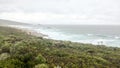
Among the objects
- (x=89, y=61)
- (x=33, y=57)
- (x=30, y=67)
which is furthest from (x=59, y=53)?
(x=30, y=67)

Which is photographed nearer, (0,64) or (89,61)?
(0,64)

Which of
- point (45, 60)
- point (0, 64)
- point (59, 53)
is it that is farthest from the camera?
point (59, 53)

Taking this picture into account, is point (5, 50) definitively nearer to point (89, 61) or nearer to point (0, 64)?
point (0, 64)

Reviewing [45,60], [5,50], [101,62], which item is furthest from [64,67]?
[5,50]

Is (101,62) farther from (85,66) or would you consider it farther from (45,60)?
(45,60)

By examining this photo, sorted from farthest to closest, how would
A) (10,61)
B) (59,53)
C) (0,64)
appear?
(59,53)
(10,61)
(0,64)

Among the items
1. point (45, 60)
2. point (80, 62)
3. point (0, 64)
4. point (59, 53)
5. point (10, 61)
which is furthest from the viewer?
point (59, 53)

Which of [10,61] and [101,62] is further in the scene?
[101,62]

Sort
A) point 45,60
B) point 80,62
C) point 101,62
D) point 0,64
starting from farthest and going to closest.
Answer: point 101,62 < point 80,62 < point 45,60 < point 0,64
